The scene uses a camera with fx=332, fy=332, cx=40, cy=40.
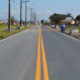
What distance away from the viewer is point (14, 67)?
1309 cm

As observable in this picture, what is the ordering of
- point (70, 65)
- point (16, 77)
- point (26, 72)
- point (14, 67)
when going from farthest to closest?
point (70, 65)
point (14, 67)
point (26, 72)
point (16, 77)

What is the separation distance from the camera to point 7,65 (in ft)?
44.7

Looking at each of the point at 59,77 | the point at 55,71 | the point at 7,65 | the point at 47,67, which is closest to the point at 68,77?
the point at 59,77

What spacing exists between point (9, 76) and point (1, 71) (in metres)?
1.16

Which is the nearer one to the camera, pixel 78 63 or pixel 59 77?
pixel 59 77

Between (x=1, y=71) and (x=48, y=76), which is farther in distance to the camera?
(x=1, y=71)

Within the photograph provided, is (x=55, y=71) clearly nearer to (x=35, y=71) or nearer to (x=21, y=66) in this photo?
(x=35, y=71)

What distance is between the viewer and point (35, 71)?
12.1 m

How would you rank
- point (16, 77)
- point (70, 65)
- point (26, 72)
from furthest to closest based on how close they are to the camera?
point (70, 65) < point (26, 72) < point (16, 77)

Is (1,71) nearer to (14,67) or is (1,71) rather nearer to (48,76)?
(14,67)

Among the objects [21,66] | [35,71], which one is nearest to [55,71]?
[35,71]

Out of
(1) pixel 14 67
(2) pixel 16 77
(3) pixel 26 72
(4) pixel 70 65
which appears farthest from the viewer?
(4) pixel 70 65

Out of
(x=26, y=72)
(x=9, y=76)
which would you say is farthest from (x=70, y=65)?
(x=9, y=76)

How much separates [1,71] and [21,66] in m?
1.46
